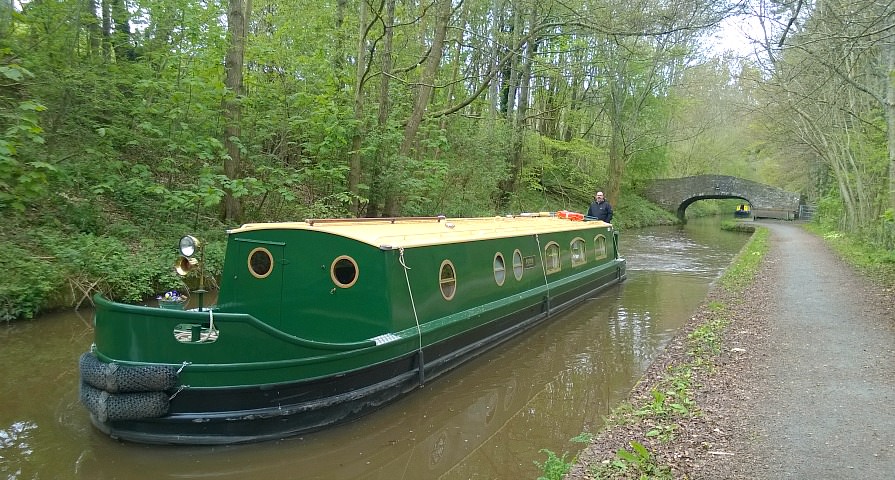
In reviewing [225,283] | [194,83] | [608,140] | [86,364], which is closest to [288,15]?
[194,83]

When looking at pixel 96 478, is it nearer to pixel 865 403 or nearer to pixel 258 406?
pixel 258 406

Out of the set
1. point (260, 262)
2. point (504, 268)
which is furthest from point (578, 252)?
point (260, 262)

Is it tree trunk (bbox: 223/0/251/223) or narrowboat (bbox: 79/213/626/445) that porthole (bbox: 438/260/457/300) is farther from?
tree trunk (bbox: 223/0/251/223)

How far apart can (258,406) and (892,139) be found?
13073 millimetres

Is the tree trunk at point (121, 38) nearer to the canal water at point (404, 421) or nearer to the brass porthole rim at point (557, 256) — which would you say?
the canal water at point (404, 421)

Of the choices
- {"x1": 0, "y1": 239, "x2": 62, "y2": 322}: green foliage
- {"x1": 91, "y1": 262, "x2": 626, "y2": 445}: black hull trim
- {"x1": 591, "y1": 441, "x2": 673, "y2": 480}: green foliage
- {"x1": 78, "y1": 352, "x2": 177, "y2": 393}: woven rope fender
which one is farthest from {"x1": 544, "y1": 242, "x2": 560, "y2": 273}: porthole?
{"x1": 0, "y1": 239, "x2": 62, "y2": 322}: green foliage

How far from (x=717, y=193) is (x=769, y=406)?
38233 millimetres

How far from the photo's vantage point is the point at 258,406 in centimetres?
531

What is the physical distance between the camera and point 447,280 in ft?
24.9

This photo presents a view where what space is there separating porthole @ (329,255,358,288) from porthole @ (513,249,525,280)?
12.2 ft

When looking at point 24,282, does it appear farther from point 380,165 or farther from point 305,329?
point 380,165

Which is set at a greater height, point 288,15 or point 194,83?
point 288,15

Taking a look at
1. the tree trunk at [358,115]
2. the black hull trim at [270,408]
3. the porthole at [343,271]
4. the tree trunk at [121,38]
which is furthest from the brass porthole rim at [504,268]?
the tree trunk at [121,38]

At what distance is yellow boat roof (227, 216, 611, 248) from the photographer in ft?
21.6
